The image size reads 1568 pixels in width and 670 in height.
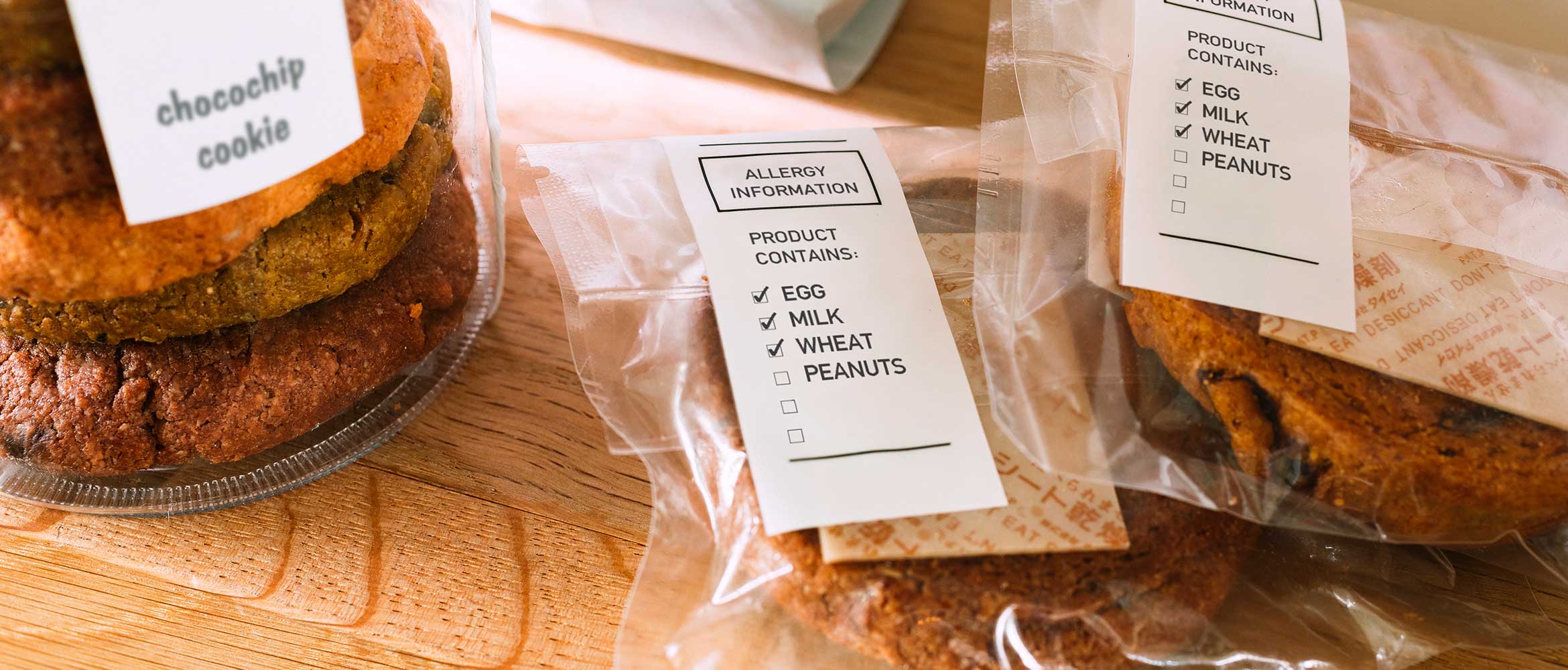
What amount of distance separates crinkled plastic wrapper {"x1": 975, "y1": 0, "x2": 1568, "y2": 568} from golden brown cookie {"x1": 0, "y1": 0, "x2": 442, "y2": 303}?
38 cm

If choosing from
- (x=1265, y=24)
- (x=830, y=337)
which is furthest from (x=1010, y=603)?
(x=1265, y=24)

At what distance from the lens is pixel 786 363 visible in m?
0.66

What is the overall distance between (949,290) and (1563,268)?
39 centimetres

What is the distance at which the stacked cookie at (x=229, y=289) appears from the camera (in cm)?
51

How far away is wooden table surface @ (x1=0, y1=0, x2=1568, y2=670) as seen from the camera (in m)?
0.66

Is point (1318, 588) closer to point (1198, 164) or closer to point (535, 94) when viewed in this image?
point (1198, 164)

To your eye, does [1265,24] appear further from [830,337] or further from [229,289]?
[229,289]

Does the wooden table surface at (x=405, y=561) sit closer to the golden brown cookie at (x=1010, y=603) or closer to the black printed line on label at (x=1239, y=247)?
the golden brown cookie at (x=1010, y=603)

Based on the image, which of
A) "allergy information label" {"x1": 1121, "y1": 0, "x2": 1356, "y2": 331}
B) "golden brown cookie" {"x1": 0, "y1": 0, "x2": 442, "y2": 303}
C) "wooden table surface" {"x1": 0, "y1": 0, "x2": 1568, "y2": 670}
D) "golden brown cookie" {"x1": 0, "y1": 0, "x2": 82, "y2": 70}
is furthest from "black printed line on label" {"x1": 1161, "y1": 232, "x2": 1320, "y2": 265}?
"golden brown cookie" {"x1": 0, "y1": 0, "x2": 82, "y2": 70}

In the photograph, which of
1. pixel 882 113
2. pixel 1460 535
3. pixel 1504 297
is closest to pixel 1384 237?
pixel 1504 297

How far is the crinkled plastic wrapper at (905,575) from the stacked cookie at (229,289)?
117 millimetres

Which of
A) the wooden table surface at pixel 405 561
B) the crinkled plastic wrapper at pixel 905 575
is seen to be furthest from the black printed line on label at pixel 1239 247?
the wooden table surface at pixel 405 561

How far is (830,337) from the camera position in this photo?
2.20ft

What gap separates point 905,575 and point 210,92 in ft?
1.41
